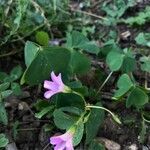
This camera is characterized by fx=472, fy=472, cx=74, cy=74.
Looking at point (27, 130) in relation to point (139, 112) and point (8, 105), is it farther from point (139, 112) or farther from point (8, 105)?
point (139, 112)

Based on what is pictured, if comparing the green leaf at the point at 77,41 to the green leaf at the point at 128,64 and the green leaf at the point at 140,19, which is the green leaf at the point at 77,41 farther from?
the green leaf at the point at 140,19

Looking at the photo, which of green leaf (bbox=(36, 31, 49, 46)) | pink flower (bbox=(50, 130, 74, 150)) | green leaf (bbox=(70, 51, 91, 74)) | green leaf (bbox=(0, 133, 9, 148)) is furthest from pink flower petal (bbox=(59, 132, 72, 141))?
green leaf (bbox=(36, 31, 49, 46))

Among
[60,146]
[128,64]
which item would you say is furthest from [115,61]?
[60,146]

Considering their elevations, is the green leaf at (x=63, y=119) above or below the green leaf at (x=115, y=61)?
below

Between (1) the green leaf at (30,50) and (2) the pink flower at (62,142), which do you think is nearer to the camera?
(2) the pink flower at (62,142)

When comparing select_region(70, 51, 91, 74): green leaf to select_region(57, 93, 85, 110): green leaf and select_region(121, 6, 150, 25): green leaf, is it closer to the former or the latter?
select_region(57, 93, 85, 110): green leaf

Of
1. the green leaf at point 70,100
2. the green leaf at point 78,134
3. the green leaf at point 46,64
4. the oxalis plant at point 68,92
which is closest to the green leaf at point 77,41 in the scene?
the oxalis plant at point 68,92

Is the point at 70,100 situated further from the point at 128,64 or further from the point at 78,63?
the point at 128,64
